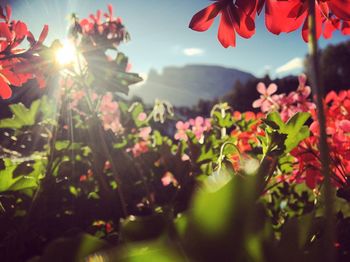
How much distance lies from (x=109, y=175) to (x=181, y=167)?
0.75 m

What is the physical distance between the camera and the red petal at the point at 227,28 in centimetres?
69

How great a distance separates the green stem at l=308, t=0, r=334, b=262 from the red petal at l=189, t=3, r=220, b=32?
38cm

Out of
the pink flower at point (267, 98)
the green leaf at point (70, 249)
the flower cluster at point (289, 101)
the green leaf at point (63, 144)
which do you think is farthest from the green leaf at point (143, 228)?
the pink flower at point (267, 98)

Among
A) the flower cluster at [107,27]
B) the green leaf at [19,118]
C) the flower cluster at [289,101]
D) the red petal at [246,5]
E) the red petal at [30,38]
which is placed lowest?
the flower cluster at [289,101]

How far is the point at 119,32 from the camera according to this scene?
10.6 ft

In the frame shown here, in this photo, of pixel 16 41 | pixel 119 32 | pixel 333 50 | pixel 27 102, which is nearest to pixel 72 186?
pixel 16 41

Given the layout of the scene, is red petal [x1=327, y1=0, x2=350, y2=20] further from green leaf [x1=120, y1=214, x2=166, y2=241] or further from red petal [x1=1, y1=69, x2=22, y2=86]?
red petal [x1=1, y1=69, x2=22, y2=86]

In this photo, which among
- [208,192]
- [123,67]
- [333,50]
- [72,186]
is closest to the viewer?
[208,192]

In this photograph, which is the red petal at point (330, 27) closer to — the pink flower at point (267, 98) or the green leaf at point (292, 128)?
the green leaf at point (292, 128)

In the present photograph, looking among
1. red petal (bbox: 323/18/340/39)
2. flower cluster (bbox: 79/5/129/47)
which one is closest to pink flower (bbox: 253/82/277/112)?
flower cluster (bbox: 79/5/129/47)

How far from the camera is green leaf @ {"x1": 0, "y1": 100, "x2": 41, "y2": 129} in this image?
67.3 inches

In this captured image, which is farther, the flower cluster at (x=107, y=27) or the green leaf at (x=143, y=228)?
the flower cluster at (x=107, y=27)

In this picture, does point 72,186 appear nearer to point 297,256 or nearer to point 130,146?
point 130,146

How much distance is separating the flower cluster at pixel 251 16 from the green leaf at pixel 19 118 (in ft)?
4.30
